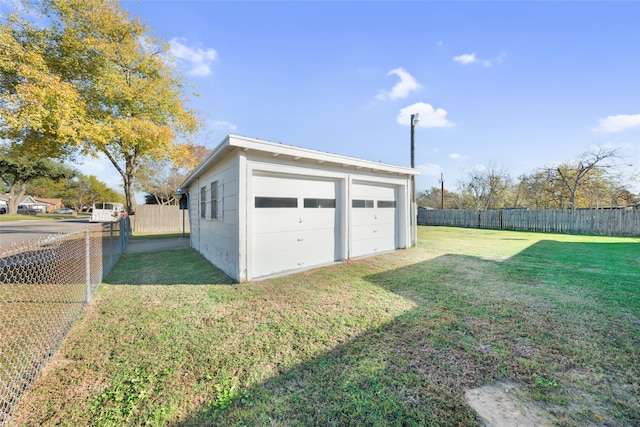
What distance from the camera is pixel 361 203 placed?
23.4 ft

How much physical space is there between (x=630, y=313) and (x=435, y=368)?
3180 mm

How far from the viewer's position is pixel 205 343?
2668 millimetres

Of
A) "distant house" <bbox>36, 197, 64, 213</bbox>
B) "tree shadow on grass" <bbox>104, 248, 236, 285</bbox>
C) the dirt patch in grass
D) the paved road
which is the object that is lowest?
the dirt patch in grass

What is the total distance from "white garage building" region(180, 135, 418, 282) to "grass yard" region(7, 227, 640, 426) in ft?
3.10

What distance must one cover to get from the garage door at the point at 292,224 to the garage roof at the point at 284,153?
543mm

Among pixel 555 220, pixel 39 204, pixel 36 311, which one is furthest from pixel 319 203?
pixel 39 204

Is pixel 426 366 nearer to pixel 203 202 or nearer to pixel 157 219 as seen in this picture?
pixel 203 202

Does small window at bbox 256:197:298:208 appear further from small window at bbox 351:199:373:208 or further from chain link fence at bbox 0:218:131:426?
chain link fence at bbox 0:218:131:426

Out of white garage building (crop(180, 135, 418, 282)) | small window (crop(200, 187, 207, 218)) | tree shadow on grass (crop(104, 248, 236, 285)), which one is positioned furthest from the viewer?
small window (crop(200, 187, 207, 218))

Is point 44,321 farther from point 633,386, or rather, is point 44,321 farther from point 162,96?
point 162,96

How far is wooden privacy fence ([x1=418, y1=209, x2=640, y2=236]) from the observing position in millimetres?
12359

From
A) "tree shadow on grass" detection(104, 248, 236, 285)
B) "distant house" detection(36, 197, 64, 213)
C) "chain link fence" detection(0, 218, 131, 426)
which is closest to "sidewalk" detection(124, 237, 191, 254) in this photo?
"tree shadow on grass" detection(104, 248, 236, 285)

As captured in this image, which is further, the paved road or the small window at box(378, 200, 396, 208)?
the paved road

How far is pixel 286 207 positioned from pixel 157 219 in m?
14.7
